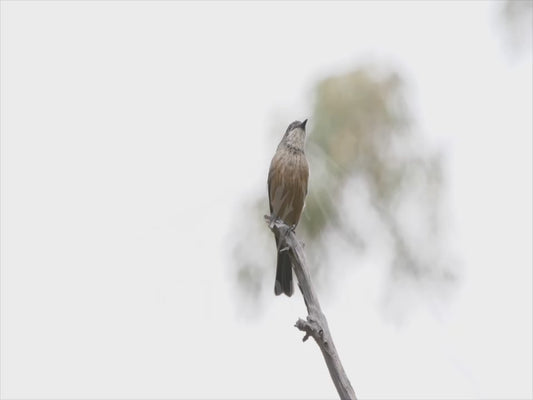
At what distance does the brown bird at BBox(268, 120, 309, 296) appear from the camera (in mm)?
8508

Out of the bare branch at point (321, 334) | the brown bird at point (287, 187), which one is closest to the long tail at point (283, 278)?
the brown bird at point (287, 187)

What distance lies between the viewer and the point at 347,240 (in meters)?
12.3

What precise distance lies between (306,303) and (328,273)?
510 cm

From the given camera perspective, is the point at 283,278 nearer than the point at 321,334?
No

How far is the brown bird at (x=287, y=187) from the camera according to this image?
27.9 feet

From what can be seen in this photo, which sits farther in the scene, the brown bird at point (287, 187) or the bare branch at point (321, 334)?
the brown bird at point (287, 187)

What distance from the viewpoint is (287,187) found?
8703 millimetres

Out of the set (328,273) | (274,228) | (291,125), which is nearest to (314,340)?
(274,228)

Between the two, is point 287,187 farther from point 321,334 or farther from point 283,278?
point 321,334

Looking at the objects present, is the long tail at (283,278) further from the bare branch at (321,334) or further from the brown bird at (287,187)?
the bare branch at (321,334)

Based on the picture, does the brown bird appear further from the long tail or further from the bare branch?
the bare branch

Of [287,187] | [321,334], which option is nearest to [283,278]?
[287,187]

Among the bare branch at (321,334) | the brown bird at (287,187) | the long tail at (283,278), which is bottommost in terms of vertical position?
the bare branch at (321,334)

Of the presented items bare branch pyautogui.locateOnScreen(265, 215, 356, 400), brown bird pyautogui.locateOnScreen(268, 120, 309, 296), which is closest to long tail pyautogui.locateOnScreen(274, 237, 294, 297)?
brown bird pyautogui.locateOnScreen(268, 120, 309, 296)
